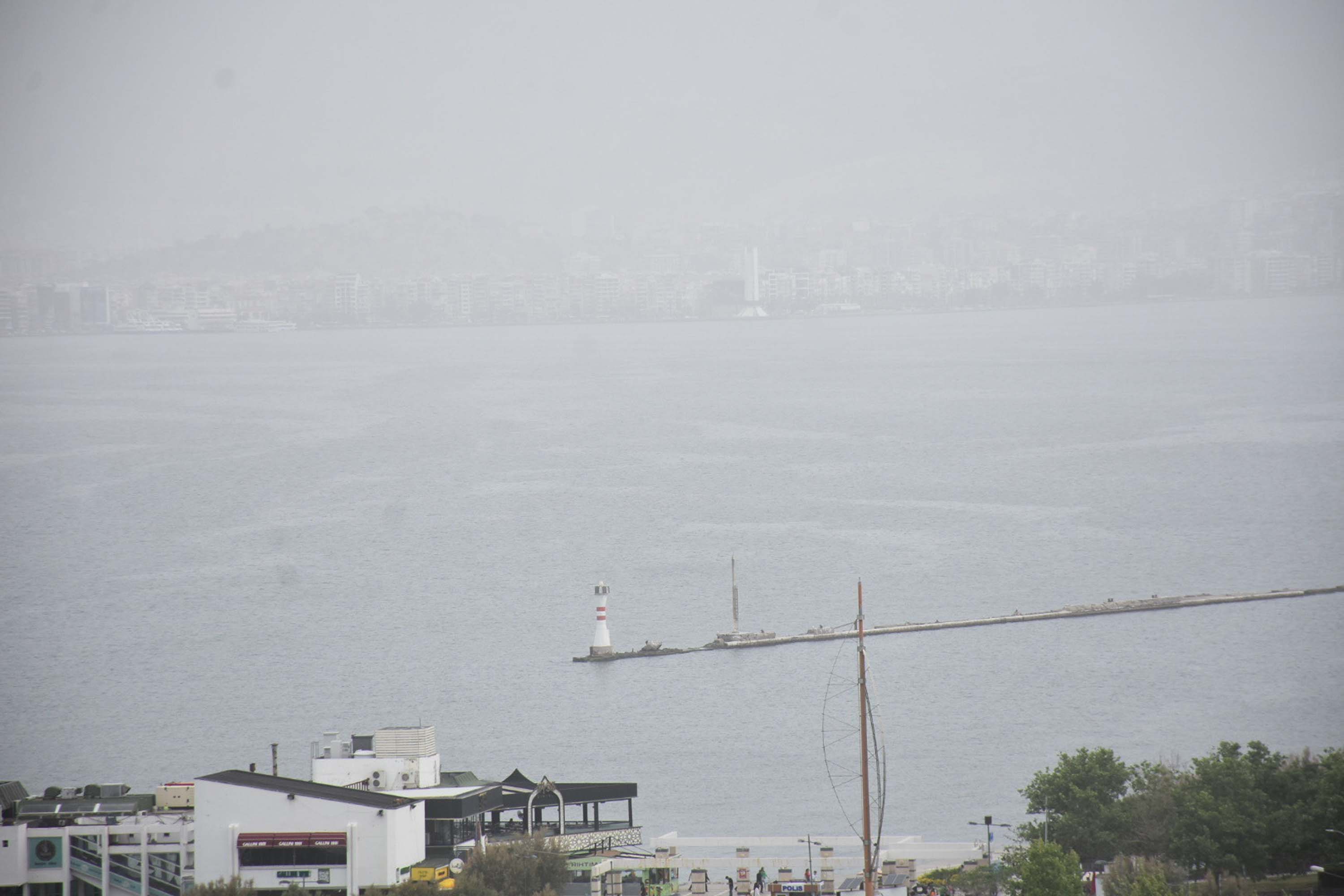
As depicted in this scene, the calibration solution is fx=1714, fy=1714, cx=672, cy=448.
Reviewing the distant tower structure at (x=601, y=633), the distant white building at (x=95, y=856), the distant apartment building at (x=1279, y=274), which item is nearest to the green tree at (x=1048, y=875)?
the distant white building at (x=95, y=856)

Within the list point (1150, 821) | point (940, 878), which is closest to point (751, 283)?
point (1150, 821)

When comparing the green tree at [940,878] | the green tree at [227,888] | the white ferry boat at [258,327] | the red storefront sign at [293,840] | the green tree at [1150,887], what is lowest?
the green tree at [940,878]

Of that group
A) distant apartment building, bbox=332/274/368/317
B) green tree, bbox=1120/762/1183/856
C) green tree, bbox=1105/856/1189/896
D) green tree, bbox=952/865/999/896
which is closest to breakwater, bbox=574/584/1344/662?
green tree, bbox=1120/762/1183/856

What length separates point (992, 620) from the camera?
1246 inches

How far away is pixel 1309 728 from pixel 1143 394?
54397mm

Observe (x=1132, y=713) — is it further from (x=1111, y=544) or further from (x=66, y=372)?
(x=66, y=372)

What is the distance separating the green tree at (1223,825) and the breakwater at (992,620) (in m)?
15.1

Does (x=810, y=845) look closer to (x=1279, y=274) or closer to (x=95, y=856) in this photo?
(x=95, y=856)

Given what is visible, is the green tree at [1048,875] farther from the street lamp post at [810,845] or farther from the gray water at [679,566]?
the gray water at [679,566]

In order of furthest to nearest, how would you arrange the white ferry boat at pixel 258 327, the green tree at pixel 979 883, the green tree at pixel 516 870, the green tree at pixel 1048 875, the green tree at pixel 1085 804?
the white ferry boat at pixel 258 327
the green tree at pixel 1085 804
the green tree at pixel 979 883
the green tree at pixel 516 870
the green tree at pixel 1048 875

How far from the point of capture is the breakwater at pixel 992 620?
30.0 m

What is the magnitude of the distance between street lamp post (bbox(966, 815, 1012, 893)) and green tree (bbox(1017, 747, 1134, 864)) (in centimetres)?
30

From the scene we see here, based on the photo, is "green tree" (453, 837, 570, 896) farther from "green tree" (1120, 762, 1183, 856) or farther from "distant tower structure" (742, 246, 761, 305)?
"distant tower structure" (742, 246, 761, 305)

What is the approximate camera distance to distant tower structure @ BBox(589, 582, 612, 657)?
98.5 feet
